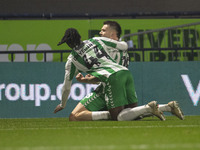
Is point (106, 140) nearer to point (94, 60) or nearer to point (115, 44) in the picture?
point (94, 60)

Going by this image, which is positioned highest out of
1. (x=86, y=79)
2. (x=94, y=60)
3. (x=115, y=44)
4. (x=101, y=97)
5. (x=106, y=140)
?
(x=115, y=44)

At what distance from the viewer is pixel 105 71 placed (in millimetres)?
7227

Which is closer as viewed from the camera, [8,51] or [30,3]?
[8,51]

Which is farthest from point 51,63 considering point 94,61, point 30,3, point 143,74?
point 30,3

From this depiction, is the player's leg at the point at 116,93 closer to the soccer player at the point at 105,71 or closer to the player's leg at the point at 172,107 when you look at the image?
the soccer player at the point at 105,71

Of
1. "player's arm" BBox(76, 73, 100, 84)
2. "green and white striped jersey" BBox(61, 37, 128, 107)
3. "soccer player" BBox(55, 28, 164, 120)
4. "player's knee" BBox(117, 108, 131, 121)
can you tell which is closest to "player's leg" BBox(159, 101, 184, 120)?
"soccer player" BBox(55, 28, 164, 120)

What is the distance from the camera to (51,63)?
957 centimetres

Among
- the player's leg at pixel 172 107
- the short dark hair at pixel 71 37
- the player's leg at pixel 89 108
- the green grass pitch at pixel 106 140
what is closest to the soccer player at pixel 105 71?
the short dark hair at pixel 71 37

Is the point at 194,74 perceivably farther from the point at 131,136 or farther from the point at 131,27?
the point at 131,136

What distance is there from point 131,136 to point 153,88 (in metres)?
4.75

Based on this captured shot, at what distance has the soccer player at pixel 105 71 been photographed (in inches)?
281

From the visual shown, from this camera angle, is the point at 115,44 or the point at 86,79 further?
the point at 115,44

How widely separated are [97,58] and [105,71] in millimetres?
220

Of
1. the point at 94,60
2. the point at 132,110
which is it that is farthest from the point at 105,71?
the point at 132,110
